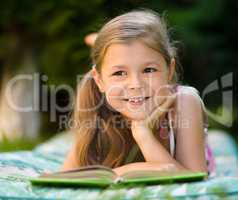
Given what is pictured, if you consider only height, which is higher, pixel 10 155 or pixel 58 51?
pixel 58 51

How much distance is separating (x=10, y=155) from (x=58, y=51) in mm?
1848

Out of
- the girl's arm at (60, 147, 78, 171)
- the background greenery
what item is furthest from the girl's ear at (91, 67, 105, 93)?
the background greenery

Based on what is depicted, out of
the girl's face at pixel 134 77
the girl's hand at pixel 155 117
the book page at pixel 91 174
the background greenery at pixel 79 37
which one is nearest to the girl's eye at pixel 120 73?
the girl's face at pixel 134 77

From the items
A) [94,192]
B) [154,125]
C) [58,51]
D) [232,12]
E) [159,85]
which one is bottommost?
[94,192]

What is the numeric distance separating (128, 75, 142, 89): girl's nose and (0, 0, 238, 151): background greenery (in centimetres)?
173

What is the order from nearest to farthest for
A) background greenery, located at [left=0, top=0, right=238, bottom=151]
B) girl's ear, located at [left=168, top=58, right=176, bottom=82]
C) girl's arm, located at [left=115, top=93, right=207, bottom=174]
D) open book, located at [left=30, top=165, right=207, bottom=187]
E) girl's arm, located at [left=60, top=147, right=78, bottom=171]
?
open book, located at [left=30, top=165, right=207, bottom=187], girl's arm, located at [left=115, top=93, right=207, bottom=174], girl's ear, located at [left=168, top=58, right=176, bottom=82], girl's arm, located at [left=60, top=147, right=78, bottom=171], background greenery, located at [left=0, top=0, right=238, bottom=151]

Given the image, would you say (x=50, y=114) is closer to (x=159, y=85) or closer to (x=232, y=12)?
(x=232, y=12)

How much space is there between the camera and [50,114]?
4.10 meters

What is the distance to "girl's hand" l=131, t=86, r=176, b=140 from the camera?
1.59 metres

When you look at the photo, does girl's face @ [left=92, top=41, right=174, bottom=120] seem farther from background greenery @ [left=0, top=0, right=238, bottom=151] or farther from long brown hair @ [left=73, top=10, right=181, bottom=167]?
background greenery @ [left=0, top=0, right=238, bottom=151]

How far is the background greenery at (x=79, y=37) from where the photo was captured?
3.72 m

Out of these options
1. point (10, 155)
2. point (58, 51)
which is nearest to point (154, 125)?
point (10, 155)

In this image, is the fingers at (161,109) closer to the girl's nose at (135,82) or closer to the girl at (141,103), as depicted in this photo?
the girl at (141,103)

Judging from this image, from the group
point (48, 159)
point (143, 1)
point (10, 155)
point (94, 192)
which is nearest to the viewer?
point (94, 192)
